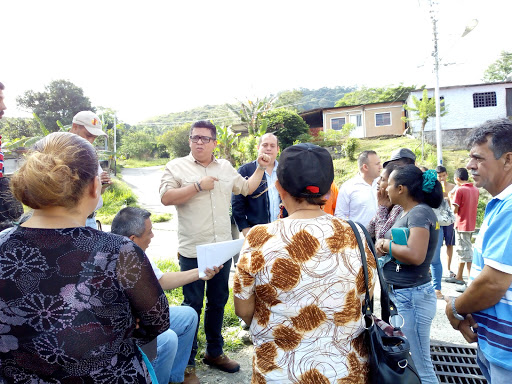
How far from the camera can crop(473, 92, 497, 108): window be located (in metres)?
26.8

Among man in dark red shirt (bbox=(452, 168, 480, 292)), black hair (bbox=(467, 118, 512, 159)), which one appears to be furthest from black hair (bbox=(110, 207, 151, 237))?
man in dark red shirt (bbox=(452, 168, 480, 292))

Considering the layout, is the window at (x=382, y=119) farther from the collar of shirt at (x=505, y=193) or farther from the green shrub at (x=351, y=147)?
the collar of shirt at (x=505, y=193)

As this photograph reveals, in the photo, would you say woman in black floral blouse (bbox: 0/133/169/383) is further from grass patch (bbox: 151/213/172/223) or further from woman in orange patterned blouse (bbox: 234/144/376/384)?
grass patch (bbox: 151/213/172/223)

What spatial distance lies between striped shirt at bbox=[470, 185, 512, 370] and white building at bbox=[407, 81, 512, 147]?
28370 millimetres

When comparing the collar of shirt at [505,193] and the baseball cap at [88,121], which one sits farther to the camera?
the baseball cap at [88,121]

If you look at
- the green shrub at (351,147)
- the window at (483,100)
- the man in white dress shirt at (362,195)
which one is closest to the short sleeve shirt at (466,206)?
the man in white dress shirt at (362,195)

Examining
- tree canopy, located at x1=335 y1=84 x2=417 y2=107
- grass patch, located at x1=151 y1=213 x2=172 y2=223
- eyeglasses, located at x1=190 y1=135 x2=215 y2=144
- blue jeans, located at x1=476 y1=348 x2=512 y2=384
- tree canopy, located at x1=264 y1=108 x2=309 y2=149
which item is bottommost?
grass patch, located at x1=151 y1=213 x2=172 y2=223

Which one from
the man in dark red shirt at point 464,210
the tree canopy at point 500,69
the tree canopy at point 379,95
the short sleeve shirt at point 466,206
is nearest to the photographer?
the man in dark red shirt at point 464,210

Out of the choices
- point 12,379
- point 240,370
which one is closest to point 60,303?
point 12,379

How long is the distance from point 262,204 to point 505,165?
2.30 m

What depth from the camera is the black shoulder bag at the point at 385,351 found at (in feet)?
4.88

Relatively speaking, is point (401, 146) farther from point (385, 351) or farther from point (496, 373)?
point (385, 351)

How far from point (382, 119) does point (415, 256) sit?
32.5m

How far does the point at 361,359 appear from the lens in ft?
5.26
